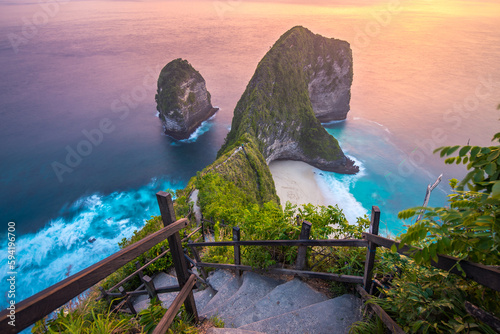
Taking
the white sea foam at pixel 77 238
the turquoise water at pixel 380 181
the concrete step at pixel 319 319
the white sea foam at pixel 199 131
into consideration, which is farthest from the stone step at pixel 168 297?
the white sea foam at pixel 199 131

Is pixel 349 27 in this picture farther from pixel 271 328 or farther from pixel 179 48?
pixel 271 328

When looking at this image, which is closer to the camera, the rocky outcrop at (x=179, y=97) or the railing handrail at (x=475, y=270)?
the railing handrail at (x=475, y=270)

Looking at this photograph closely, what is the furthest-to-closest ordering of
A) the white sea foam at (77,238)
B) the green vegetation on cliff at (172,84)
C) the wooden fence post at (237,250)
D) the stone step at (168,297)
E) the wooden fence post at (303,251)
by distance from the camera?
the green vegetation on cliff at (172,84) → the white sea foam at (77,238) → the stone step at (168,297) → the wooden fence post at (237,250) → the wooden fence post at (303,251)

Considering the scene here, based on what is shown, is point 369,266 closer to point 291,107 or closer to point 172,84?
point 291,107

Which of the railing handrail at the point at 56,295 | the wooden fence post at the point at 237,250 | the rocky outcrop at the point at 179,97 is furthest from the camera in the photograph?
the rocky outcrop at the point at 179,97

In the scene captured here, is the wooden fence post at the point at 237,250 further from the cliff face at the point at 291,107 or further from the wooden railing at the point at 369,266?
the cliff face at the point at 291,107

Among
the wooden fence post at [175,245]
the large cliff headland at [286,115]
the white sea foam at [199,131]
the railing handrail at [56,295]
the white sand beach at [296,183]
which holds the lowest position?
the white sand beach at [296,183]
